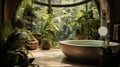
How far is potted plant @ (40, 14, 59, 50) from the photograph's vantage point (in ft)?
23.9

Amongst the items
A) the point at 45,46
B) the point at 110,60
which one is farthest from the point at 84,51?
the point at 45,46

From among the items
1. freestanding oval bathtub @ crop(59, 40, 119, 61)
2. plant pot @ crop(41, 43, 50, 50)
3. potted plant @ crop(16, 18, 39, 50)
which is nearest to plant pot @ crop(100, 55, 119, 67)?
freestanding oval bathtub @ crop(59, 40, 119, 61)

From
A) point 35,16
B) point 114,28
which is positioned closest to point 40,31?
point 35,16

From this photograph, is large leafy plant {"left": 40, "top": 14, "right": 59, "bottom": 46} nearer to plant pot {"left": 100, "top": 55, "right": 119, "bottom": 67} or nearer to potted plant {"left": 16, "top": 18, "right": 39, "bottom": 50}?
potted plant {"left": 16, "top": 18, "right": 39, "bottom": 50}

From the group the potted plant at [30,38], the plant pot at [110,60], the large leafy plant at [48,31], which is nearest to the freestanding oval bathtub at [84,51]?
the plant pot at [110,60]

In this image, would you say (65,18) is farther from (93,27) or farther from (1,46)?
(1,46)

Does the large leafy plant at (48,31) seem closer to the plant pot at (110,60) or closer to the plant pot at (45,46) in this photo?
the plant pot at (45,46)

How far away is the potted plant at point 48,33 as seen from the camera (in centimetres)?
729

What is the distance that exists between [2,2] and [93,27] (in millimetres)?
3469

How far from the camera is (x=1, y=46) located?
11.1 ft

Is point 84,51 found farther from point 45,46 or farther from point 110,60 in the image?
point 45,46

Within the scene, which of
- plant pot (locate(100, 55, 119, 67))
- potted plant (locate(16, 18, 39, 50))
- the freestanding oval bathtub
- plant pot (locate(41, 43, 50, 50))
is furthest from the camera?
plant pot (locate(41, 43, 50, 50))

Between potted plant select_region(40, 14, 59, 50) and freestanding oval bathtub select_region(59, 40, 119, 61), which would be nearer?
freestanding oval bathtub select_region(59, 40, 119, 61)

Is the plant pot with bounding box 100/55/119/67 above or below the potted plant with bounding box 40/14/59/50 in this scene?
below
